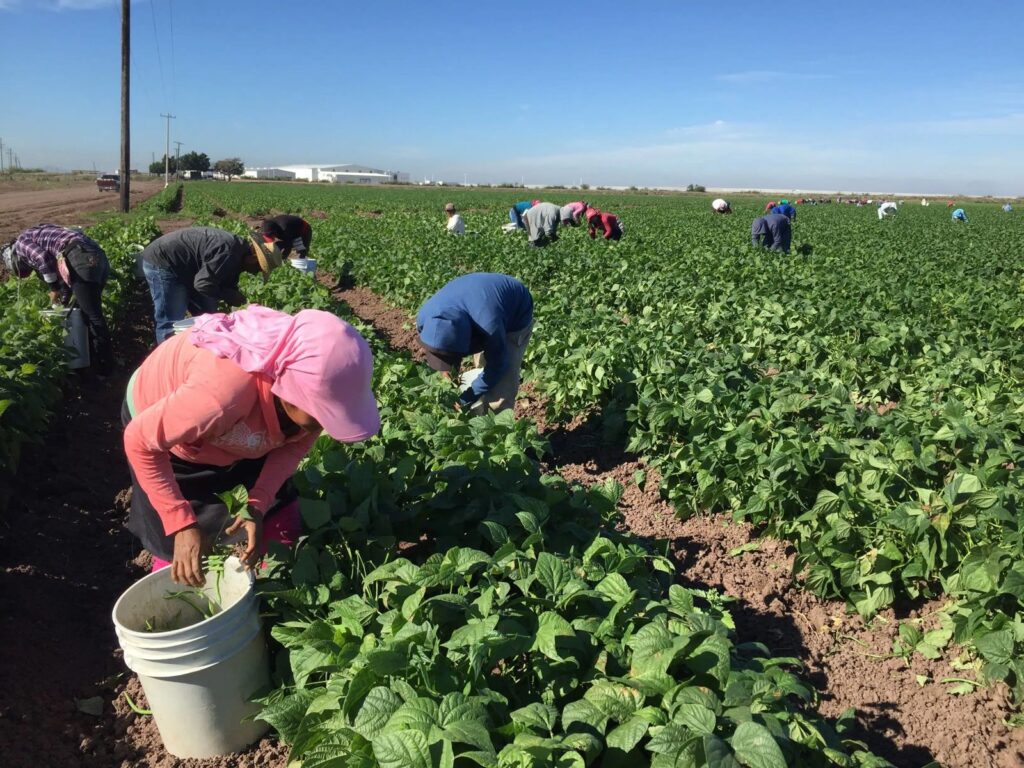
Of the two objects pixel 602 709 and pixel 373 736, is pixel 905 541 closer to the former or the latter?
pixel 602 709

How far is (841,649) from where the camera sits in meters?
3.34

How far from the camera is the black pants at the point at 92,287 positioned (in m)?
6.19

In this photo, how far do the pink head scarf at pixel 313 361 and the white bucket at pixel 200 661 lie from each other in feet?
2.31

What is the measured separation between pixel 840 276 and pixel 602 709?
10.9 m

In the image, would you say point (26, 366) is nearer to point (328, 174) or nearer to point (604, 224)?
point (604, 224)

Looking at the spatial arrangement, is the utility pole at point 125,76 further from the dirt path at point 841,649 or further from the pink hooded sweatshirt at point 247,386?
the pink hooded sweatshirt at point 247,386

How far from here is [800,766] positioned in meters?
1.82

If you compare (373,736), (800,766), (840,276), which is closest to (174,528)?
(373,736)

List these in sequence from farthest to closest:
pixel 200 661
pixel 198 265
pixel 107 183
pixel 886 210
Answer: pixel 107 183 → pixel 886 210 → pixel 198 265 → pixel 200 661

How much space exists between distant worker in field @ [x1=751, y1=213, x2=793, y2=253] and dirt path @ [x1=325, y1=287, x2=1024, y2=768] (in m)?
11.9

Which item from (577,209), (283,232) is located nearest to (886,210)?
(577,209)

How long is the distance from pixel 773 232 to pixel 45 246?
1365 cm

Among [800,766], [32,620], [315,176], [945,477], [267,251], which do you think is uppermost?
[315,176]

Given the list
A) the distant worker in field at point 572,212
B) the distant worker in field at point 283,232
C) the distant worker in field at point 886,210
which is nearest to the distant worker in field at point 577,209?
the distant worker in field at point 572,212
